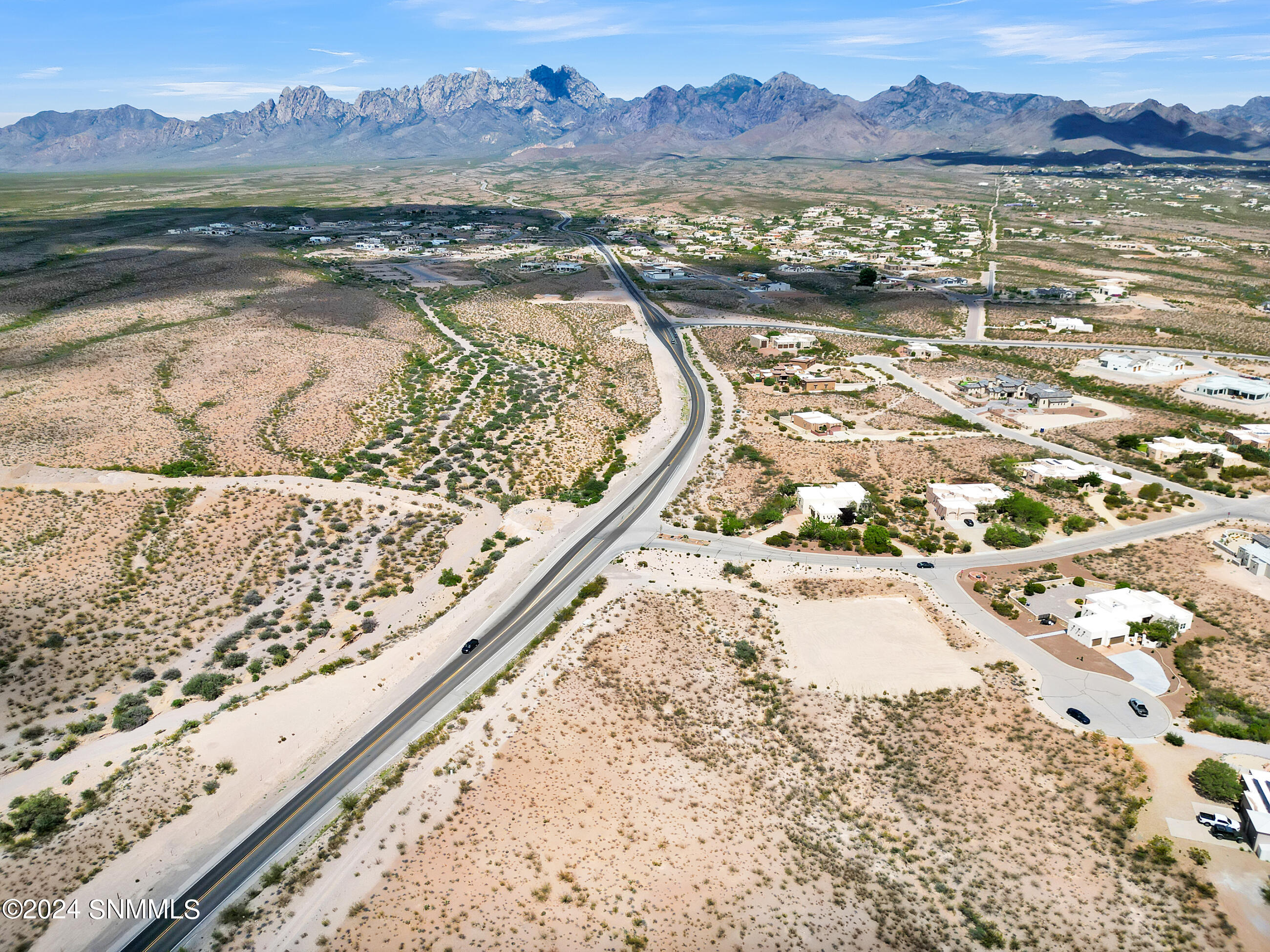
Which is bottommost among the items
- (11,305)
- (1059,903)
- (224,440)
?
(1059,903)

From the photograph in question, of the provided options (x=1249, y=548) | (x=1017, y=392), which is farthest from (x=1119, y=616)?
(x=1017, y=392)

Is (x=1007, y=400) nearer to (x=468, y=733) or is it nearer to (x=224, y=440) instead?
(x=468, y=733)

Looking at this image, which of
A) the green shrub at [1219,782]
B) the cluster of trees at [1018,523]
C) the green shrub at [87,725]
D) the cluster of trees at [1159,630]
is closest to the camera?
the green shrub at [1219,782]

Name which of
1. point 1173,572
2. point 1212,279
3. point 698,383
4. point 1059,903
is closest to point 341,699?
point 1059,903

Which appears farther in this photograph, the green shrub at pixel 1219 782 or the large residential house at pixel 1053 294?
the large residential house at pixel 1053 294

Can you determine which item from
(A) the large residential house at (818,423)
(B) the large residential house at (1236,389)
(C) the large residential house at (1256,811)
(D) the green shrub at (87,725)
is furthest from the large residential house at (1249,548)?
(D) the green shrub at (87,725)

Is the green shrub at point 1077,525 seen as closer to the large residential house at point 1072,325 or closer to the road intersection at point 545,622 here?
the road intersection at point 545,622

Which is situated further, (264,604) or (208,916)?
(264,604)
